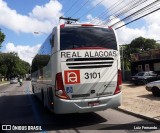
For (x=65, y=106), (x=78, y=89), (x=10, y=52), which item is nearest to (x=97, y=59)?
→ (x=78, y=89)

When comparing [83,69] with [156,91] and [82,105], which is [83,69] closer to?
[82,105]

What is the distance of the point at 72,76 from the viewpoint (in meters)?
9.76

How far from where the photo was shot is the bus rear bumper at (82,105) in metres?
9.50

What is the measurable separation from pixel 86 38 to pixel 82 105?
2.42 m

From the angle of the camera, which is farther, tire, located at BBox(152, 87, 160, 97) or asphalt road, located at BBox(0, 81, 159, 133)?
tire, located at BBox(152, 87, 160, 97)

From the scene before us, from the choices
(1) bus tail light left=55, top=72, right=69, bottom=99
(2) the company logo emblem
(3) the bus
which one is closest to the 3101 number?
(3) the bus

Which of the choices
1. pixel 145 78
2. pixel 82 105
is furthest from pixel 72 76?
pixel 145 78

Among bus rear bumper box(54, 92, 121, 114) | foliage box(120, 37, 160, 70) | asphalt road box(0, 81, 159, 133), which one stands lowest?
asphalt road box(0, 81, 159, 133)

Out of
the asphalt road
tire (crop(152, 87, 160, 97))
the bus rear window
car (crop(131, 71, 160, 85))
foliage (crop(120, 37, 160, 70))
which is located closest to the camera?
the asphalt road

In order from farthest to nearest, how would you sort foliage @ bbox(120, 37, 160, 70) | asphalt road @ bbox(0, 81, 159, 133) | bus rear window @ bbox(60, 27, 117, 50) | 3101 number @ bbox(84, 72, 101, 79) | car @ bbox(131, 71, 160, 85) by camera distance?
foliage @ bbox(120, 37, 160, 70) → car @ bbox(131, 71, 160, 85) → 3101 number @ bbox(84, 72, 101, 79) → bus rear window @ bbox(60, 27, 117, 50) → asphalt road @ bbox(0, 81, 159, 133)

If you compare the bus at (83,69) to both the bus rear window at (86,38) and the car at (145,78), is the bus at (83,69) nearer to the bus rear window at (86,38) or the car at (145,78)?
the bus rear window at (86,38)

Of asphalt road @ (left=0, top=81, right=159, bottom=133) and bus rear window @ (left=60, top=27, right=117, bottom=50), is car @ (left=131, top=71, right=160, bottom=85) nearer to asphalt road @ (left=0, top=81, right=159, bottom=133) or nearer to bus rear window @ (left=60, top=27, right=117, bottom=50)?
asphalt road @ (left=0, top=81, right=159, bottom=133)

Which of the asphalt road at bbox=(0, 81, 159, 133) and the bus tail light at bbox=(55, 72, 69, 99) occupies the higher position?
the bus tail light at bbox=(55, 72, 69, 99)

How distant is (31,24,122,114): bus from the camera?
9.62m
